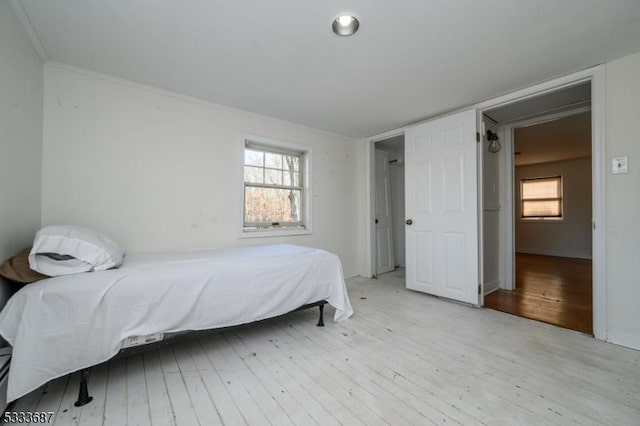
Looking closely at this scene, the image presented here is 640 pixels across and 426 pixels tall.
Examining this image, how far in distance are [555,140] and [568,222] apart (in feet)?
9.63

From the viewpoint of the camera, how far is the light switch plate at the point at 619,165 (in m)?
2.17

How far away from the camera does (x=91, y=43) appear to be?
1.96 metres

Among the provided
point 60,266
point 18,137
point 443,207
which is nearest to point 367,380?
point 60,266

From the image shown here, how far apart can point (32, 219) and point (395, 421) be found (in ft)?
9.45

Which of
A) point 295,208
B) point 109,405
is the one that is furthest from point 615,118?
point 109,405

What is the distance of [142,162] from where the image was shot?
257cm

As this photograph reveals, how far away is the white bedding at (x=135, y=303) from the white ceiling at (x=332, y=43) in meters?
1.69

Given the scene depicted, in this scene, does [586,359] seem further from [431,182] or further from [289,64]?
[289,64]

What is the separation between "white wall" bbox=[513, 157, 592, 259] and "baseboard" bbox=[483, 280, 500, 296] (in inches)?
129

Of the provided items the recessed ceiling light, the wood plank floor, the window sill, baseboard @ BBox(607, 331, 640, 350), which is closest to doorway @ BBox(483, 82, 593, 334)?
baseboard @ BBox(607, 331, 640, 350)

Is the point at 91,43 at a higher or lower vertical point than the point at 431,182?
higher

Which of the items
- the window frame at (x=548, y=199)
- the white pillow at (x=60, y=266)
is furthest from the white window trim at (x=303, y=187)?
the window frame at (x=548, y=199)

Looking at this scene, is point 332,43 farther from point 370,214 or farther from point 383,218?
point 383,218

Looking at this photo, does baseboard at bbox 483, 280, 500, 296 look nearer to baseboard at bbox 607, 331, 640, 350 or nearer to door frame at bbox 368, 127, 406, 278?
baseboard at bbox 607, 331, 640, 350
